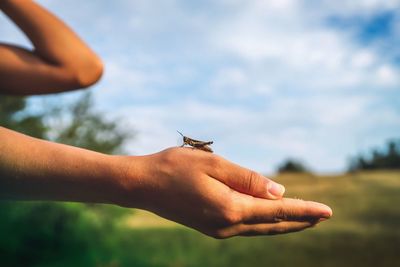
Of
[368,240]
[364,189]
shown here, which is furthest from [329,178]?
[368,240]

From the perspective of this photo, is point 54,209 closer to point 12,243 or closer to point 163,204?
point 12,243

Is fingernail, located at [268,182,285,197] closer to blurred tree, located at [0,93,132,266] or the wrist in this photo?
the wrist

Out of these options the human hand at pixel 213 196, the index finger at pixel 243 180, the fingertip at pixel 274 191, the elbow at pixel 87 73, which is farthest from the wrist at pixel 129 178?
the elbow at pixel 87 73

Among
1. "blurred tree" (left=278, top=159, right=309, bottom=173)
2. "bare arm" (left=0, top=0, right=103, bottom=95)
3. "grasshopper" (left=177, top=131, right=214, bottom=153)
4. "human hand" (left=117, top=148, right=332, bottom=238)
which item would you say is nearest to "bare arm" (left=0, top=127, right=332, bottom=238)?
"human hand" (left=117, top=148, right=332, bottom=238)

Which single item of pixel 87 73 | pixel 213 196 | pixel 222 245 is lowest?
pixel 213 196

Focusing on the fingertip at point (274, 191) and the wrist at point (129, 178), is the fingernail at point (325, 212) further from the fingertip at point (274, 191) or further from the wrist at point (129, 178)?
the wrist at point (129, 178)

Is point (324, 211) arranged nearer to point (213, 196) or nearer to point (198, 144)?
point (213, 196)

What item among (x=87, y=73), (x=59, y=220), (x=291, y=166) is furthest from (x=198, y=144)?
(x=291, y=166)
